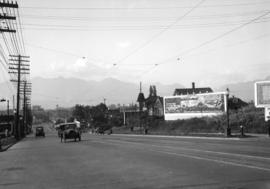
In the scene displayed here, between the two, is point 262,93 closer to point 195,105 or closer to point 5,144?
point 195,105

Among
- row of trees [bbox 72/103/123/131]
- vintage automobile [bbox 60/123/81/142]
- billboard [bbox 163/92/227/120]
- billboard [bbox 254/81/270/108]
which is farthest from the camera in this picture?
row of trees [bbox 72/103/123/131]

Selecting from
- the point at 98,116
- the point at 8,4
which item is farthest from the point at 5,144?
the point at 98,116

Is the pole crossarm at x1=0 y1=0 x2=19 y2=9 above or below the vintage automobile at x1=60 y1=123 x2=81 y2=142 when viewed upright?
above

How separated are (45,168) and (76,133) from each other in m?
26.5

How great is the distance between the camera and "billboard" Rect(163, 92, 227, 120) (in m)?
71.2

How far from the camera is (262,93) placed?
60.2 metres

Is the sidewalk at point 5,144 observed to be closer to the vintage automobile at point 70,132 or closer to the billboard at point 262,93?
the vintage automobile at point 70,132

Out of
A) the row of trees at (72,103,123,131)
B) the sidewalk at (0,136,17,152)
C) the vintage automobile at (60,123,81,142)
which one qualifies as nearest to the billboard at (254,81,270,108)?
the vintage automobile at (60,123,81,142)

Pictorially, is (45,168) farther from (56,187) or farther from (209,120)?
(209,120)

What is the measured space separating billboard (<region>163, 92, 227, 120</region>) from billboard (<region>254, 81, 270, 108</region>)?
30.1ft

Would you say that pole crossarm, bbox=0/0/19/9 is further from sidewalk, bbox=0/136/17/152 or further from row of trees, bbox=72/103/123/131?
row of trees, bbox=72/103/123/131

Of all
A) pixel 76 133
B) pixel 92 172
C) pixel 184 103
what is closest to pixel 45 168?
pixel 92 172

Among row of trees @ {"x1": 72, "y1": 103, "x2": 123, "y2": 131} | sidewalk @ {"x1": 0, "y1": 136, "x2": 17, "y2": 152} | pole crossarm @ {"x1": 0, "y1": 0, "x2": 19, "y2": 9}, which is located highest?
pole crossarm @ {"x1": 0, "y1": 0, "x2": 19, "y2": 9}

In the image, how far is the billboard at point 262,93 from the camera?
59.6m
